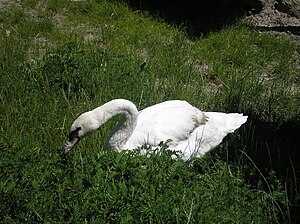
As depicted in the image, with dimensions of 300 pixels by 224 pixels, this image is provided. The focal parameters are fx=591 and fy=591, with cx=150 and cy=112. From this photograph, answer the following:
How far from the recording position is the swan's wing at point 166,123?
527 cm

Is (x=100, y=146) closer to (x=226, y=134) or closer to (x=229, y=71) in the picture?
(x=226, y=134)

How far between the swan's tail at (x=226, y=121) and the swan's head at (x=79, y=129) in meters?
1.27

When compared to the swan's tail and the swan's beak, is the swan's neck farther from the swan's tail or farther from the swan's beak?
the swan's tail

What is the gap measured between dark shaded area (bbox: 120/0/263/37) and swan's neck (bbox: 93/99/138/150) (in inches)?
133

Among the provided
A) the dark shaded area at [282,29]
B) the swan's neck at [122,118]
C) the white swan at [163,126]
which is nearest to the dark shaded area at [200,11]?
the dark shaded area at [282,29]

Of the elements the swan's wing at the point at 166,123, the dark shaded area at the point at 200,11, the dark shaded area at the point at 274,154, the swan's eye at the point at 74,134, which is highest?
the swan's eye at the point at 74,134

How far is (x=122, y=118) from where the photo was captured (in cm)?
521

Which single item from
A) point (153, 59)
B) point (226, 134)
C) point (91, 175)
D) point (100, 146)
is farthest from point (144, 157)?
point (153, 59)

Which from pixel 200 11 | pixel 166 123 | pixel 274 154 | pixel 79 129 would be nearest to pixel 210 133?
pixel 166 123

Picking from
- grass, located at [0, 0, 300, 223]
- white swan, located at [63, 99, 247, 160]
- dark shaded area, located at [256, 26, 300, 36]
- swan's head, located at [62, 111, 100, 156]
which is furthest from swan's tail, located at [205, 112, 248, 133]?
dark shaded area, located at [256, 26, 300, 36]

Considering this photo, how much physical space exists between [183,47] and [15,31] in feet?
6.98

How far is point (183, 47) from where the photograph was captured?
7.52m

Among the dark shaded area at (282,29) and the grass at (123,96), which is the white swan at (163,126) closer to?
the grass at (123,96)

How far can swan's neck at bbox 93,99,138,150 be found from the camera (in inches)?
200
